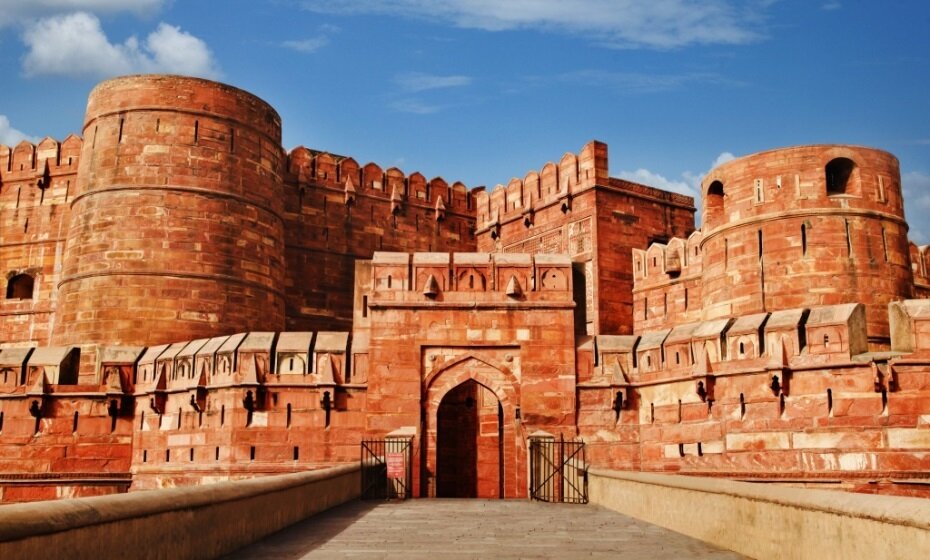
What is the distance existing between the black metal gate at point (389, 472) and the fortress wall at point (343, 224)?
32.0ft

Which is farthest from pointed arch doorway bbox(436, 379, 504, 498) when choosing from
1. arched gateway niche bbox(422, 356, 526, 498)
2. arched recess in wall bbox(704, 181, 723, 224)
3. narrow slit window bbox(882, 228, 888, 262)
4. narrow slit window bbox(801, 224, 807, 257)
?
narrow slit window bbox(882, 228, 888, 262)

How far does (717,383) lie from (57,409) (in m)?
12.0

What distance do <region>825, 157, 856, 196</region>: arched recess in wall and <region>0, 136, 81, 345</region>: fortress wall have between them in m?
17.8

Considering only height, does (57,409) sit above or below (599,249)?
below

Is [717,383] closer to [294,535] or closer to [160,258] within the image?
[294,535]

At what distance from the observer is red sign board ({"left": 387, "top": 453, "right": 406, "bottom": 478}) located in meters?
14.8

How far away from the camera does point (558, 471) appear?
1440 cm

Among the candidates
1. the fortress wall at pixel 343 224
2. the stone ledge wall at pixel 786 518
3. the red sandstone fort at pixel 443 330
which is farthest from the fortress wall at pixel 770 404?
the fortress wall at pixel 343 224

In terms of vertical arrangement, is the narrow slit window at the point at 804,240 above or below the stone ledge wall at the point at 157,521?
above

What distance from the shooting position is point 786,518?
19.2 ft

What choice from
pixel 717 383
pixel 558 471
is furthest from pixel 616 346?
pixel 558 471

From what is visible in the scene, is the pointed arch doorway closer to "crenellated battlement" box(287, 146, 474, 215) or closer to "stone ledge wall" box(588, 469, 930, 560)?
"crenellated battlement" box(287, 146, 474, 215)

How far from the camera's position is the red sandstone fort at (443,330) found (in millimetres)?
14500

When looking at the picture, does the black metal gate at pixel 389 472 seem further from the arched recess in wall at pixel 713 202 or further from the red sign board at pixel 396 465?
the arched recess in wall at pixel 713 202
